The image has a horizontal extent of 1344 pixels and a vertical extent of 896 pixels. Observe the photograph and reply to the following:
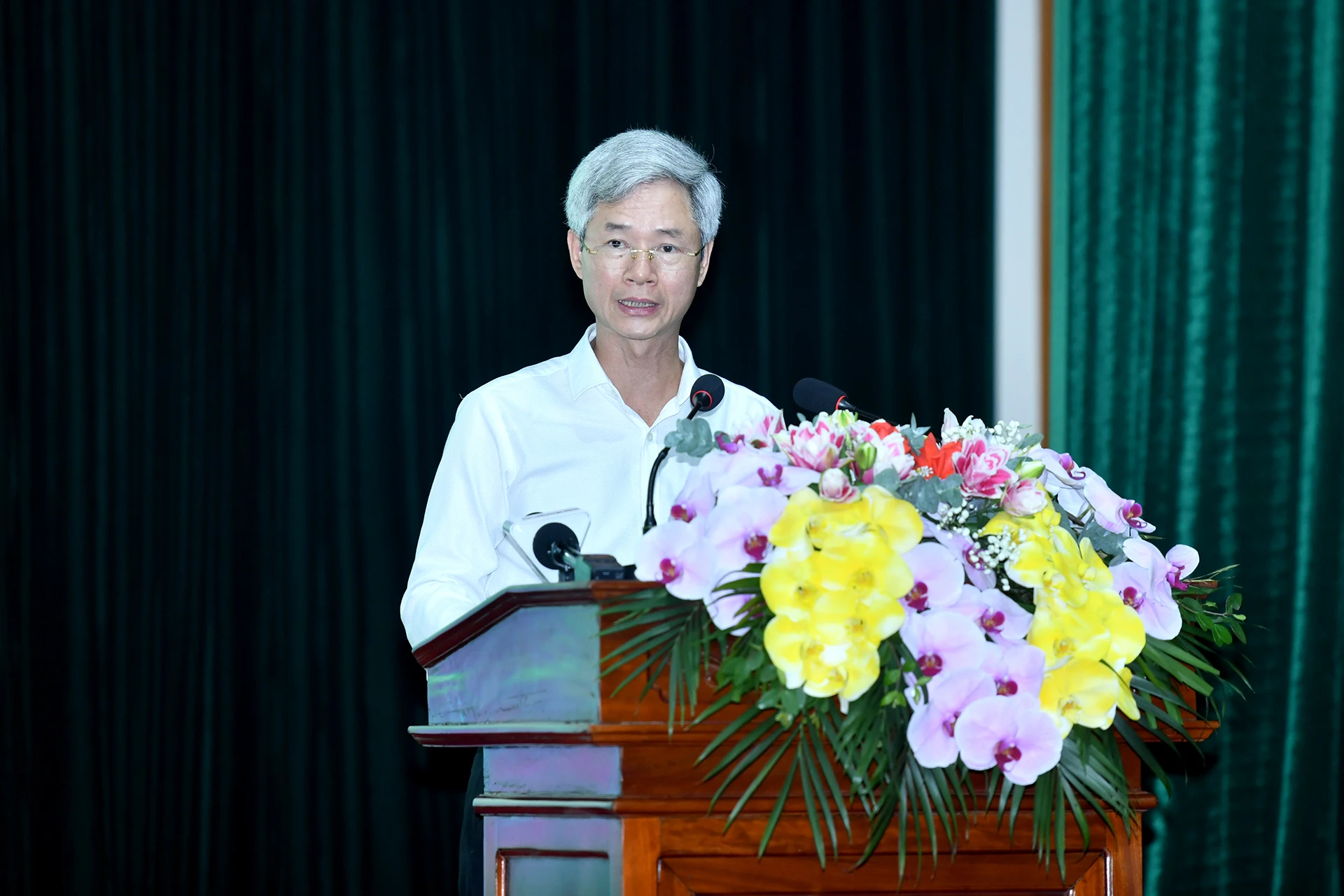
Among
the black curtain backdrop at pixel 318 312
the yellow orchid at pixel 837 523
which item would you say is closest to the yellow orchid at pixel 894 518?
the yellow orchid at pixel 837 523

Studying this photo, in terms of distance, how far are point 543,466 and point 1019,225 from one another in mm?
2128

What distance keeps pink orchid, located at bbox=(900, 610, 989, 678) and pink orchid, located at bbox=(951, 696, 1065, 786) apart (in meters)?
0.04

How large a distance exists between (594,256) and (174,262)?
1836 millimetres

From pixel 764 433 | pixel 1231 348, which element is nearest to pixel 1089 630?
pixel 764 433

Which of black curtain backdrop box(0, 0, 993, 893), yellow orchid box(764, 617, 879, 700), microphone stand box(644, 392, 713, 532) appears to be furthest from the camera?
black curtain backdrop box(0, 0, 993, 893)

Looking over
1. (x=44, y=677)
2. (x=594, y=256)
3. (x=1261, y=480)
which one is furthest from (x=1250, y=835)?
(x=44, y=677)

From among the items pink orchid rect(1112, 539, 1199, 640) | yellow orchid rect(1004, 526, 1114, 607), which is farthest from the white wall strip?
yellow orchid rect(1004, 526, 1114, 607)

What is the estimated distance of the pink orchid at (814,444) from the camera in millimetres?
1201

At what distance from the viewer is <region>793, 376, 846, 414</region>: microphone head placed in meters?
1.57

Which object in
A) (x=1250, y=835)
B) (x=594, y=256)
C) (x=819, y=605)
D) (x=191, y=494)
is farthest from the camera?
(x=191, y=494)

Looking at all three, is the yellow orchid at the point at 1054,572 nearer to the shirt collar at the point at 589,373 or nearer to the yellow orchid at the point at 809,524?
the yellow orchid at the point at 809,524

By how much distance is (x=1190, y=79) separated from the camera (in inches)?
138

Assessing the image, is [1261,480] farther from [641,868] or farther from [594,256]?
[641,868]

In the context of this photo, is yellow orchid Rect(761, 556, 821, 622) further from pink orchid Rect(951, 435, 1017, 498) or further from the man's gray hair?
the man's gray hair
